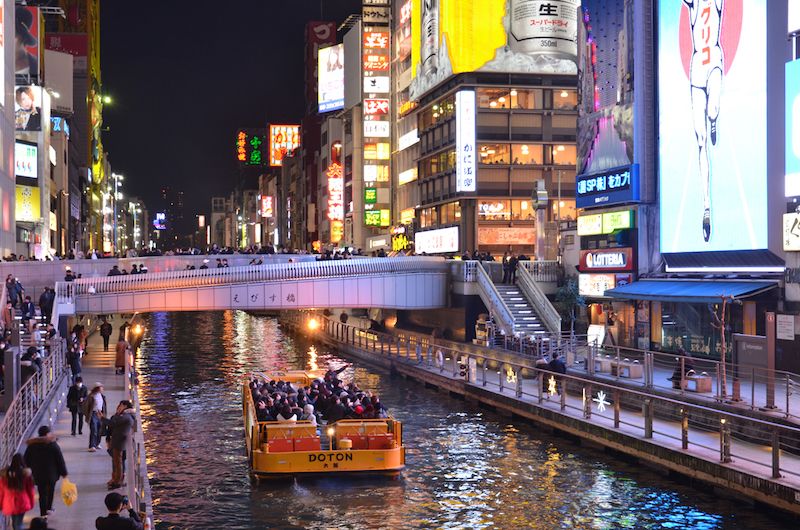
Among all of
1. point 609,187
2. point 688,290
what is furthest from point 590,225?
point 688,290

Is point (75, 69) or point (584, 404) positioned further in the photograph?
point (75, 69)

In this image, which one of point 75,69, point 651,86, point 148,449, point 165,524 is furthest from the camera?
point 75,69

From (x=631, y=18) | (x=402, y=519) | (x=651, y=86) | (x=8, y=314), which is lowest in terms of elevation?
(x=402, y=519)

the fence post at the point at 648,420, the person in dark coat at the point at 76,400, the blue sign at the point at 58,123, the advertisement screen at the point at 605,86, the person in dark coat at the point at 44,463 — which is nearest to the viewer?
the person in dark coat at the point at 44,463

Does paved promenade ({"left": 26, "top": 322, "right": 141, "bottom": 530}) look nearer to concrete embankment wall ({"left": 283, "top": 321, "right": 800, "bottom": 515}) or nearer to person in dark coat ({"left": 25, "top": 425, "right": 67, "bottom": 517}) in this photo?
person in dark coat ({"left": 25, "top": 425, "right": 67, "bottom": 517})

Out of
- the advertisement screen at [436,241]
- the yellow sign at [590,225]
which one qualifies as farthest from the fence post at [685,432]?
the advertisement screen at [436,241]

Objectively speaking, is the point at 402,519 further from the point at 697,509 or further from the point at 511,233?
the point at 511,233

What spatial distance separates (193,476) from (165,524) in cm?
509

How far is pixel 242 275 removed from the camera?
2208 inches

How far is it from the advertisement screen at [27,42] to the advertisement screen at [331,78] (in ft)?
193

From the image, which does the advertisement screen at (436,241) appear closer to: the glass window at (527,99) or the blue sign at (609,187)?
the glass window at (527,99)

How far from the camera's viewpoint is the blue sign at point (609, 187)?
166ft

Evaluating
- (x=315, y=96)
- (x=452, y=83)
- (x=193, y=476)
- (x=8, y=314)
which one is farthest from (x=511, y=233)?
(x=315, y=96)

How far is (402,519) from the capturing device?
24.8 metres
